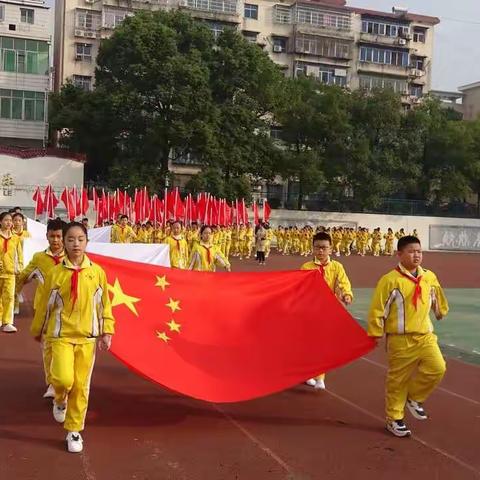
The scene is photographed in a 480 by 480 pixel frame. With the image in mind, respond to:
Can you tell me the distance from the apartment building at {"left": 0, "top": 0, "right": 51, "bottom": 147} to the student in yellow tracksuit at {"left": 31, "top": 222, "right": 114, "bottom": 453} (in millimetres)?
34588

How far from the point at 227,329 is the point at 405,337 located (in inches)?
60.6

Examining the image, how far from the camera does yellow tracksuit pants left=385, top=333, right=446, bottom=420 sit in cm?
557

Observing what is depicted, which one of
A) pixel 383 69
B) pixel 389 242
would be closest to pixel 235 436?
pixel 389 242

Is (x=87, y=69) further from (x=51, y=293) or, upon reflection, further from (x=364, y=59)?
(x=51, y=293)

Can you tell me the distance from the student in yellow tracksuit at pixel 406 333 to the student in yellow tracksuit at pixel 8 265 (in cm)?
565

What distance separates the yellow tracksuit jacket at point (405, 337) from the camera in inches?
220

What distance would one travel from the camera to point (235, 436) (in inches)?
214

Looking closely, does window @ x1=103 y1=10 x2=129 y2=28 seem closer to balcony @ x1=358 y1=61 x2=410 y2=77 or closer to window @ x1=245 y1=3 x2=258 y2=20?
window @ x1=245 y1=3 x2=258 y2=20

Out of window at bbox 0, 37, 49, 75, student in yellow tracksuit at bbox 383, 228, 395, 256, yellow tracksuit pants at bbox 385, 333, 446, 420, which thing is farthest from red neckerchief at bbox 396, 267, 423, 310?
window at bbox 0, 37, 49, 75

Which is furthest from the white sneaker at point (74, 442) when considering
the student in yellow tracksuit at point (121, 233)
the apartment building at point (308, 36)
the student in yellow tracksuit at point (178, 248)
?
the apartment building at point (308, 36)

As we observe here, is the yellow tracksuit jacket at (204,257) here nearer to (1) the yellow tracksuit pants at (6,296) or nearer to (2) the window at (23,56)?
(1) the yellow tracksuit pants at (6,296)

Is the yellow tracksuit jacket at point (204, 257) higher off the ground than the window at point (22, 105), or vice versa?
the window at point (22, 105)

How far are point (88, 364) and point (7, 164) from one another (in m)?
31.5

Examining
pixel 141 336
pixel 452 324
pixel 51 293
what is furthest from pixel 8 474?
pixel 452 324
